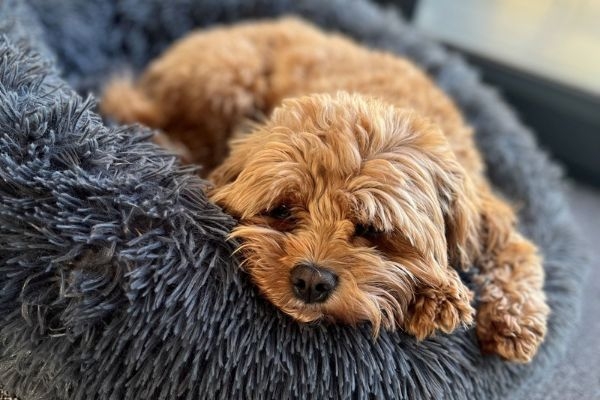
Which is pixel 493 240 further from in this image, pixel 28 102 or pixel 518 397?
pixel 28 102

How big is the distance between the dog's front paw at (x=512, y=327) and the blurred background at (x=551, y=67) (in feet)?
3.29

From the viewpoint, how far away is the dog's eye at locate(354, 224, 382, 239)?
1384mm

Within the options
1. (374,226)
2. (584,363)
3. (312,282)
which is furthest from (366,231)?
(584,363)

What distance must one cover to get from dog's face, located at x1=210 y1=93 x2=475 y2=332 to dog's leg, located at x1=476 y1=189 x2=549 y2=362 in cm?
16

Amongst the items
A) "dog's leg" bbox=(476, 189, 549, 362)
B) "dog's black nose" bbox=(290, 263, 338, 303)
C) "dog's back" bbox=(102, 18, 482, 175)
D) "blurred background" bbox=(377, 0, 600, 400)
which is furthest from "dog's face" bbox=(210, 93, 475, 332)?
"blurred background" bbox=(377, 0, 600, 400)

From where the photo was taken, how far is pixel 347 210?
136cm

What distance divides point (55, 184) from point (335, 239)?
23.5 inches

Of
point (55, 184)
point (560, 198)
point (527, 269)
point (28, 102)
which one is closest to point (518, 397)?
point (527, 269)

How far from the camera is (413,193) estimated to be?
4.56ft

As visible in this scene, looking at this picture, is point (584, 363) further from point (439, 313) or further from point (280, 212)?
point (280, 212)

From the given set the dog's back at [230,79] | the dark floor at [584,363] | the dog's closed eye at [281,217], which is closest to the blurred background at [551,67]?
the dark floor at [584,363]

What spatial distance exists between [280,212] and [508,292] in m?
0.61

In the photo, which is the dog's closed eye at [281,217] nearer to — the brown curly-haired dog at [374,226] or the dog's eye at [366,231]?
the brown curly-haired dog at [374,226]

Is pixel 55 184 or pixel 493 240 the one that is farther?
pixel 493 240
